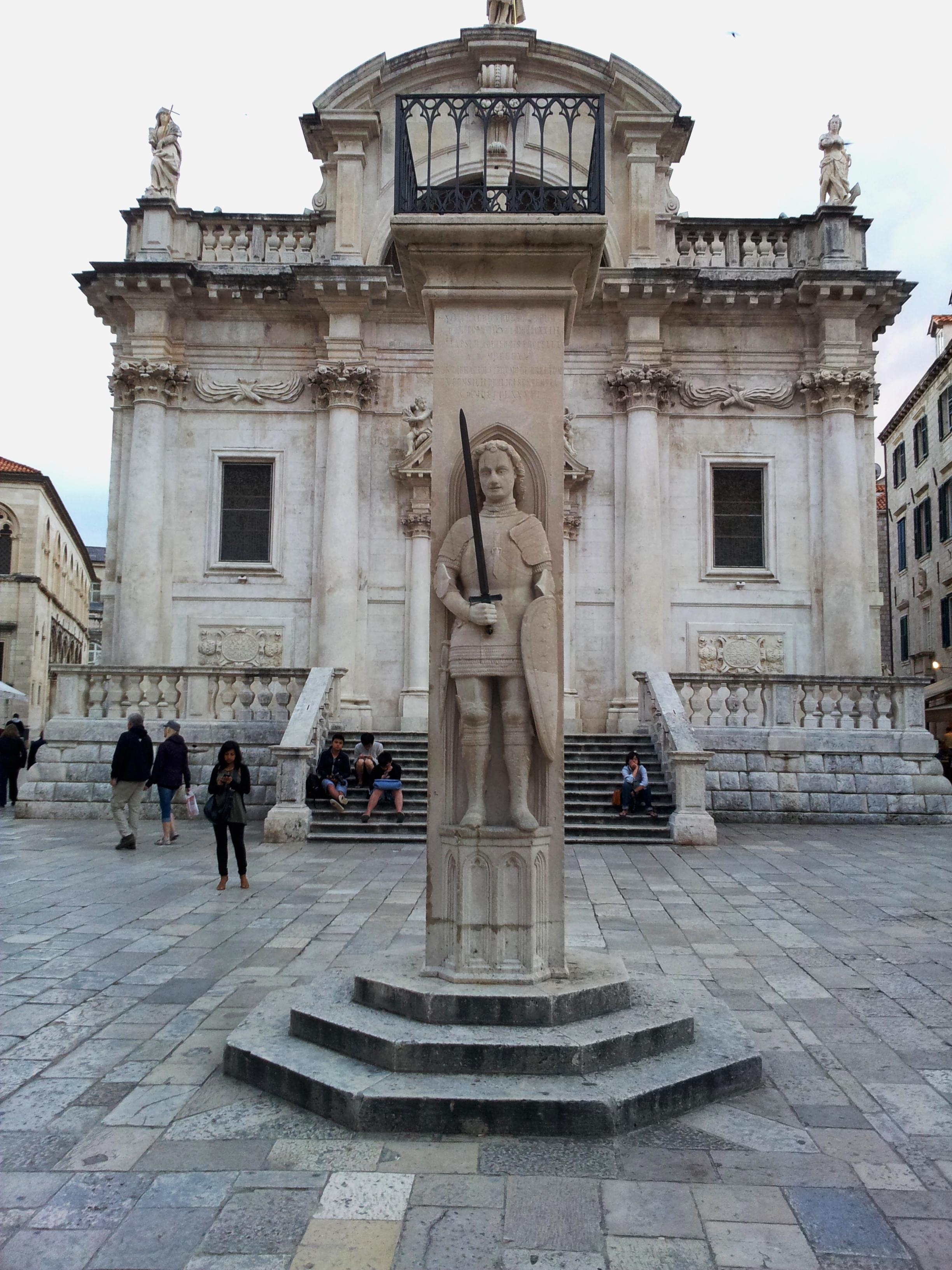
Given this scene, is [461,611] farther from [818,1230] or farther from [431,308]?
[818,1230]

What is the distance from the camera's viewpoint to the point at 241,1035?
534 centimetres

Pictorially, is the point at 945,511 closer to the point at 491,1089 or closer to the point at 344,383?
the point at 344,383

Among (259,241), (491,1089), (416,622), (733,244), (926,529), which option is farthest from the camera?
(926,529)

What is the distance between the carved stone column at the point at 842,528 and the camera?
19688mm

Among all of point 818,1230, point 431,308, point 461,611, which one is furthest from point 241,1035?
point 431,308

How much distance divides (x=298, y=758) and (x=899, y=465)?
3843 centimetres

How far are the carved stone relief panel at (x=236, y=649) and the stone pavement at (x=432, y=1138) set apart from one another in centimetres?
1094

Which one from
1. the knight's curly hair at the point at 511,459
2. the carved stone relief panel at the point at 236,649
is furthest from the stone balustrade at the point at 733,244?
the knight's curly hair at the point at 511,459

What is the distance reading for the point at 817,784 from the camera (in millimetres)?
16750

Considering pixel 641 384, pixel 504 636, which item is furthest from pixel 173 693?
pixel 504 636

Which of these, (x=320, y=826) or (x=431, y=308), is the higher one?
(x=431, y=308)

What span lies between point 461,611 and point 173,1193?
2.98 meters

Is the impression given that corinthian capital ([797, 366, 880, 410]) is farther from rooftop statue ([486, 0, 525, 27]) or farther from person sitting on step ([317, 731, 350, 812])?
person sitting on step ([317, 731, 350, 812])

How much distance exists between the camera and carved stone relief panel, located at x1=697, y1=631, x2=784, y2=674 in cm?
2006
